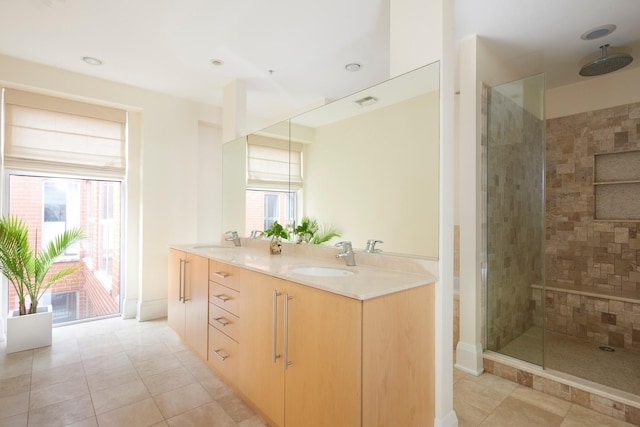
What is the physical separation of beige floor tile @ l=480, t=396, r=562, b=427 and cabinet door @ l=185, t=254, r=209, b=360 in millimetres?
1928

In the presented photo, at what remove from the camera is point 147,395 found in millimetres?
2086

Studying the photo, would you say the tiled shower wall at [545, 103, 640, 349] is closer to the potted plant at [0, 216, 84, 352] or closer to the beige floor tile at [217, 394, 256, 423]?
the beige floor tile at [217, 394, 256, 423]

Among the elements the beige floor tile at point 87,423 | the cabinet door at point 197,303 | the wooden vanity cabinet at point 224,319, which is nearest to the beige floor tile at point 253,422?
the wooden vanity cabinet at point 224,319

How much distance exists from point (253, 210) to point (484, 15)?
246cm

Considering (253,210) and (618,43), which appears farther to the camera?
(253,210)

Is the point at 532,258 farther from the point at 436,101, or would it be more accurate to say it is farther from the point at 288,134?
the point at 288,134

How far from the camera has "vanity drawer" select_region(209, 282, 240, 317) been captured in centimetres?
201

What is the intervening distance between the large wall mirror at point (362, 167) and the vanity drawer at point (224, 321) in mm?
850

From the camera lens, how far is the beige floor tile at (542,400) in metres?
1.90

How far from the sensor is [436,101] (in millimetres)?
1715

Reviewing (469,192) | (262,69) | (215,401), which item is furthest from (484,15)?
(215,401)

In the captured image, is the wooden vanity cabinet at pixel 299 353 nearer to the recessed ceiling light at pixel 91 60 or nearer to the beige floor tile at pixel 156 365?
the beige floor tile at pixel 156 365

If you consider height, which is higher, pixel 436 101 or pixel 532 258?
pixel 436 101

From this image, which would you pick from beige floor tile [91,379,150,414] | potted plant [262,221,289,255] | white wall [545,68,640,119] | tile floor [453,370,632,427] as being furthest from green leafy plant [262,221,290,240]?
white wall [545,68,640,119]
